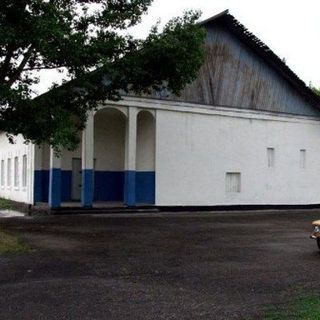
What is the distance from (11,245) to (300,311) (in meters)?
8.54

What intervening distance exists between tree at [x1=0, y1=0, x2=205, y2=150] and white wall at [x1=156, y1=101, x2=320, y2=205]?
906 cm

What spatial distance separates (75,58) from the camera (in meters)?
14.8

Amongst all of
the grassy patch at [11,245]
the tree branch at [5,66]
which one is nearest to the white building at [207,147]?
the tree branch at [5,66]

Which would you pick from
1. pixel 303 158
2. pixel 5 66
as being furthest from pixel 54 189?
pixel 303 158

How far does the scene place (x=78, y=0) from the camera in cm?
1614

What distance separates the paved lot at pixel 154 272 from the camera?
742cm

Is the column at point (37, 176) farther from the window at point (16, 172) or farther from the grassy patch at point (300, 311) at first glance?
the grassy patch at point (300, 311)

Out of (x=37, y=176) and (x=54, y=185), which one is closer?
(x=54, y=185)

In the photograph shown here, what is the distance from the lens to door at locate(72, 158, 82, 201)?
27656mm

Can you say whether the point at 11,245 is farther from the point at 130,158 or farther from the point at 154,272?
the point at 130,158

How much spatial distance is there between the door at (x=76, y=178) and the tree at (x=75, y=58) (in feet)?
32.3

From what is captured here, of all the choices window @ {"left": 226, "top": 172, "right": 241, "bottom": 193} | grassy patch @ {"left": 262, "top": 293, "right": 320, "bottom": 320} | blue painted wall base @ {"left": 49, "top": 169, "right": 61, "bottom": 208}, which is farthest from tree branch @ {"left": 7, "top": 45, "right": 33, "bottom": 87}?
window @ {"left": 226, "top": 172, "right": 241, "bottom": 193}

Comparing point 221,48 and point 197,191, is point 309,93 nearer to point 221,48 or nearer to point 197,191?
point 221,48

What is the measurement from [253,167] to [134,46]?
14.6 metres
